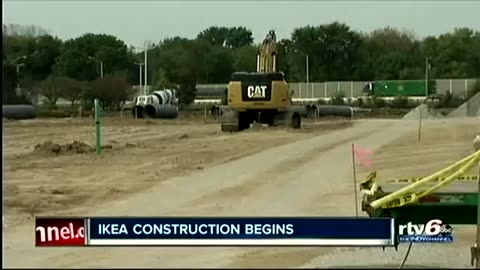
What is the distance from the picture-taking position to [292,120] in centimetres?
4450

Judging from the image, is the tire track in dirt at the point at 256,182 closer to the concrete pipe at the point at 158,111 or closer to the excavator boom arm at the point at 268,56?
the excavator boom arm at the point at 268,56

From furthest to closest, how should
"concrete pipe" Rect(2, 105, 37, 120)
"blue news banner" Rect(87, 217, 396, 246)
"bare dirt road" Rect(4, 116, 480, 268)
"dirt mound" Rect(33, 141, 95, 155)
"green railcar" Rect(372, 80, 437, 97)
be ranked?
"green railcar" Rect(372, 80, 437, 97) < "dirt mound" Rect(33, 141, 95, 155) < "bare dirt road" Rect(4, 116, 480, 268) < "concrete pipe" Rect(2, 105, 37, 120) < "blue news banner" Rect(87, 217, 396, 246)

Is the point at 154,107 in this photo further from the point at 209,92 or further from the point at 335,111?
the point at 209,92

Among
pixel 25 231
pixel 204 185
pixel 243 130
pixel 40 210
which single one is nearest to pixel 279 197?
pixel 204 185

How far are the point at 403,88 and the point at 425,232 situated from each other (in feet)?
237

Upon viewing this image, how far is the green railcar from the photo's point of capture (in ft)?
246

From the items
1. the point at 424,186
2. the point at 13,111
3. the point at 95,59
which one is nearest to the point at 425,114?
the point at 95,59

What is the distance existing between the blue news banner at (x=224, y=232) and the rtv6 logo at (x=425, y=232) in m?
0.76

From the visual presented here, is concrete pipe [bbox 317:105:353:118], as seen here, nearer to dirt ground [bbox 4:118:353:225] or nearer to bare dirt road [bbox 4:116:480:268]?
dirt ground [bbox 4:118:353:225]

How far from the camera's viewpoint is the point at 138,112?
62031 millimetres

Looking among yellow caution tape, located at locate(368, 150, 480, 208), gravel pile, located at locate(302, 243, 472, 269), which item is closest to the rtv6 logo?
yellow caution tape, located at locate(368, 150, 480, 208)

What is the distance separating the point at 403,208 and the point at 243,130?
121 ft

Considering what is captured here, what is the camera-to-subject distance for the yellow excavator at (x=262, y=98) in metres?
42.5

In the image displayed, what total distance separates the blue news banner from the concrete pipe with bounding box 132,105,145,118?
2230 inches
